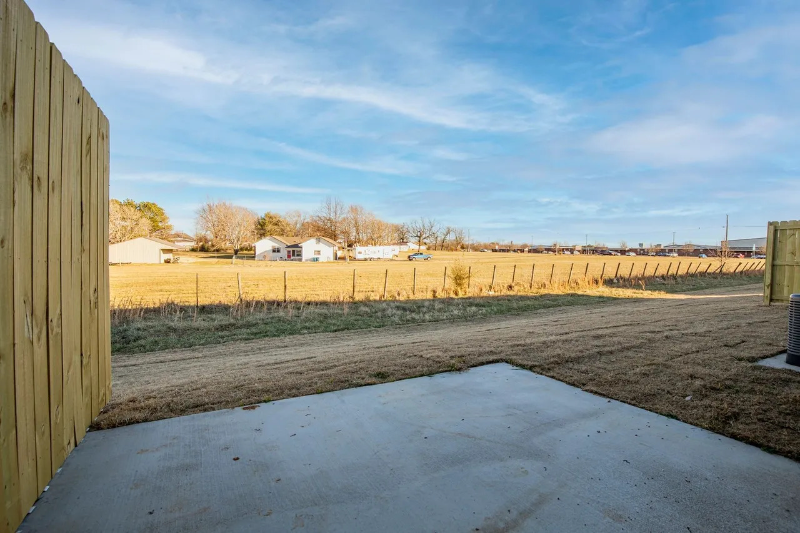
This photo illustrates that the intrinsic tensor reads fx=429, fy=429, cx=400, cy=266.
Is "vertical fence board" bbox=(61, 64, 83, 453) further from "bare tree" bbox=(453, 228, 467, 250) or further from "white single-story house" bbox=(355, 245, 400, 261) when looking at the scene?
"bare tree" bbox=(453, 228, 467, 250)

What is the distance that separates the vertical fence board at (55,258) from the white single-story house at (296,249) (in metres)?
61.2

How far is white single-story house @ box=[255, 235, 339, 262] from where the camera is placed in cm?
6291

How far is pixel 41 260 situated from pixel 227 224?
87750 millimetres

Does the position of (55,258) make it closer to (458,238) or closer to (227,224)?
(227,224)

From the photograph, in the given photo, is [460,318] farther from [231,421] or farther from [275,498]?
[275,498]

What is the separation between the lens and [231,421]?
122 inches

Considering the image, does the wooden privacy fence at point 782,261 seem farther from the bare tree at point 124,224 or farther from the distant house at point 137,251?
the bare tree at point 124,224

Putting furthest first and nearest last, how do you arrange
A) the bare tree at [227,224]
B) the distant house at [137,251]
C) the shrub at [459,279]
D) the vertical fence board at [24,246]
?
1. the bare tree at [227,224]
2. the distant house at [137,251]
3. the shrub at [459,279]
4. the vertical fence board at [24,246]

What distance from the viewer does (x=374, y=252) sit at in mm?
75875

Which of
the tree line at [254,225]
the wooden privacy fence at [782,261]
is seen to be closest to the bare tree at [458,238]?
the tree line at [254,225]

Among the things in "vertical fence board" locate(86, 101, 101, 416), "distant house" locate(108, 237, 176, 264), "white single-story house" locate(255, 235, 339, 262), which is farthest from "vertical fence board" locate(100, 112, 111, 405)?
"white single-story house" locate(255, 235, 339, 262)

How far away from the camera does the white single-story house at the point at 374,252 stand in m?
73.4

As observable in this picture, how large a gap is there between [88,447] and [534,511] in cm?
264

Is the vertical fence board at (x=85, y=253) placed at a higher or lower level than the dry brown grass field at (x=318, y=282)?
higher
